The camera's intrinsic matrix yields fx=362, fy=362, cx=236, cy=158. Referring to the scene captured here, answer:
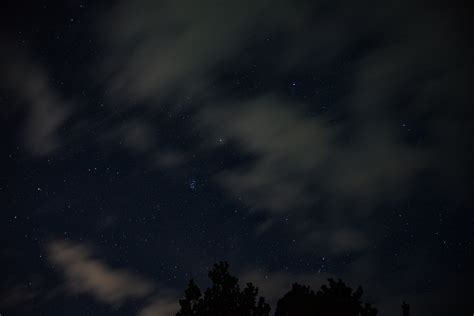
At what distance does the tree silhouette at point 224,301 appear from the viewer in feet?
31.7

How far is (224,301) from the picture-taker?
383 inches

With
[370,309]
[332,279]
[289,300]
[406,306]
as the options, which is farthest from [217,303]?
[406,306]

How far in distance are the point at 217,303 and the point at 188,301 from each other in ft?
2.64

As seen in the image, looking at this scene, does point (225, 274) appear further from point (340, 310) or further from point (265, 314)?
point (340, 310)

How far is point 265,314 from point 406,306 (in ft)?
11.5

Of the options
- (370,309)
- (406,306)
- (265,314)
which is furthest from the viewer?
(265,314)

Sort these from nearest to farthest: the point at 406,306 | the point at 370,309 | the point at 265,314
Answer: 1. the point at 406,306
2. the point at 370,309
3. the point at 265,314

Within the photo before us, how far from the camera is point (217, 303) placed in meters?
9.73

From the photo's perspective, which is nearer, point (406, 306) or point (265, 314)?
point (406, 306)

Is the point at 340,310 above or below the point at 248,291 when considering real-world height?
below

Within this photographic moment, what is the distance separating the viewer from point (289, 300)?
10.1 meters

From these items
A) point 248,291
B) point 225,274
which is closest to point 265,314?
point 248,291

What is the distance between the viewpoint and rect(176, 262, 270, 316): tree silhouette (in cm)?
965

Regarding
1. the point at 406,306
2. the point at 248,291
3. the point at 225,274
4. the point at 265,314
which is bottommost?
the point at 406,306
